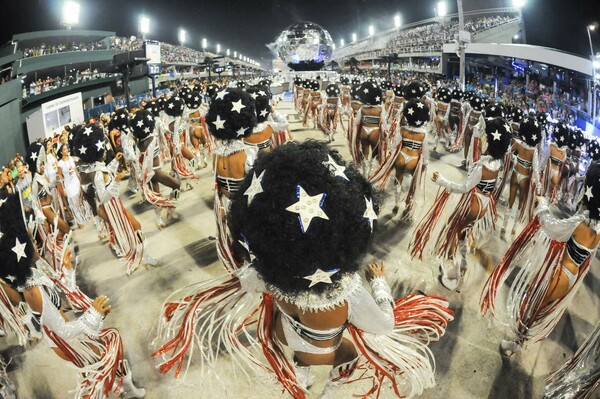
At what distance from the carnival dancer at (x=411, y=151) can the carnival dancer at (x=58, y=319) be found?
502 centimetres

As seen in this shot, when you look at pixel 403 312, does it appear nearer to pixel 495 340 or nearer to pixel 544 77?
pixel 495 340

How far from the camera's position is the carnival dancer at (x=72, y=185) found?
18.2 ft

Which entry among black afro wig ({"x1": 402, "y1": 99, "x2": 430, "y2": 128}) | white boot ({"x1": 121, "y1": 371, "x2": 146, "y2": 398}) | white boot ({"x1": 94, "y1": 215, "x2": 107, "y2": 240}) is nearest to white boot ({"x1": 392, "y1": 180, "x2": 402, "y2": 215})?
black afro wig ({"x1": 402, "y1": 99, "x2": 430, "y2": 128})

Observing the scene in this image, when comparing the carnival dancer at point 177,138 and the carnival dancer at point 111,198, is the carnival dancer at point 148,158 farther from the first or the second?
the carnival dancer at point 177,138

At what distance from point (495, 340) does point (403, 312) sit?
205 cm

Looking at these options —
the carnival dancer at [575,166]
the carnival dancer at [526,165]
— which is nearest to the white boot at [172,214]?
the carnival dancer at [526,165]

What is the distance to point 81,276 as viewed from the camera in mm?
5555

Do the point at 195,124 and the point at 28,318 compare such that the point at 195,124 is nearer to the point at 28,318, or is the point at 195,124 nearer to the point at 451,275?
the point at 28,318

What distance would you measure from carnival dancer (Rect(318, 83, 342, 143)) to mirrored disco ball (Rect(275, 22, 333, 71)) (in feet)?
78.1

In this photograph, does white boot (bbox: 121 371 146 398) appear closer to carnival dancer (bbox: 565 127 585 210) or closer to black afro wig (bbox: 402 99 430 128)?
black afro wig (bbox: 402 99 430 128)

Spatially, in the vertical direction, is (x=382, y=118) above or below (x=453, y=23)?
below

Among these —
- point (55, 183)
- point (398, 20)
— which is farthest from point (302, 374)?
point (398, 20)

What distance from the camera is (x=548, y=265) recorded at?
334 centimetres

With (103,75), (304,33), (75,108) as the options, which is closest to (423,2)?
(304,33)
